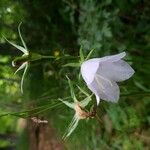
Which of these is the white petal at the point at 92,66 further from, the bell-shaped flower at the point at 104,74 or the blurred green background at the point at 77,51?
the blurred green background at the point at 77,51

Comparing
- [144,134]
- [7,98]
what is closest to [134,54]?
[144,134]

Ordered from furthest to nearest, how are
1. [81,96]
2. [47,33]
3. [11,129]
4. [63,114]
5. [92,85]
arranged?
[11,129]
[47,33]
[63,114]
[81,96]
[92,85]

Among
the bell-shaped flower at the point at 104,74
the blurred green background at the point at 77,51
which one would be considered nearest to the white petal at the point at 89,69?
the bell-shaped flower at the point at 104,74

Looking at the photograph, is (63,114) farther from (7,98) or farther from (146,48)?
(146,48)

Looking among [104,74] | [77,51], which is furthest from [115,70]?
[77,51]

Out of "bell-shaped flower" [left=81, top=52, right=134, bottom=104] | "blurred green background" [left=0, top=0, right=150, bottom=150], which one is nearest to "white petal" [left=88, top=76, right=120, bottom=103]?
"bell-shaped flower" [left=81, top=52, right=134, bottom=104]
